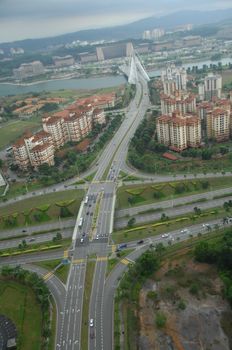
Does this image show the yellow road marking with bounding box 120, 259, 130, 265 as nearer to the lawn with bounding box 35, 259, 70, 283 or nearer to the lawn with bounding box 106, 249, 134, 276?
the lawn with bounding box 106, 249, 134, 276

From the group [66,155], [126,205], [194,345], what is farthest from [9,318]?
[66,155]

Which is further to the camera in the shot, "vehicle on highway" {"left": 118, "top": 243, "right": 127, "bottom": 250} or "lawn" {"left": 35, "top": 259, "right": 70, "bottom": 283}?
"vehicle on highway" {"left": 118, "top": 243, "right": 127, "bottom": 250}

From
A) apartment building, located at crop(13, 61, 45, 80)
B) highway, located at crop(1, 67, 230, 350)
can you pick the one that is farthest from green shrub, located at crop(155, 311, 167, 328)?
apartment building, located at crop(13, 61, 45, 80)

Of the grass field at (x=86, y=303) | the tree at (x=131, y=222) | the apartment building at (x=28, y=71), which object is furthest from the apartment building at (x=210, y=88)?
the apartment building at (x=28, y=71)

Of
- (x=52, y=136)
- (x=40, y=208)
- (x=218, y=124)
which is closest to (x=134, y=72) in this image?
(x=52, y=136)

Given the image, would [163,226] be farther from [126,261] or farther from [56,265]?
[56,265]

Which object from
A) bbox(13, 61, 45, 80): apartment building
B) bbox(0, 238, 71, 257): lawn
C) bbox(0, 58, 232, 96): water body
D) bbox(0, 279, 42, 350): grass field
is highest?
bbox(13, 61, 45, 80): apartment building

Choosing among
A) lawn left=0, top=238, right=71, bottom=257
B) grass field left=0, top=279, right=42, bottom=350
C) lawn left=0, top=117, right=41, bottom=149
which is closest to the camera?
grass field left=0, top=279, right=42, bottom=350
